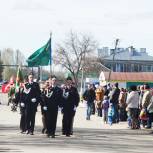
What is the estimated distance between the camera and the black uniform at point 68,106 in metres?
20.3

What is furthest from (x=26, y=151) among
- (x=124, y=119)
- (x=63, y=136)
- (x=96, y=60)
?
(x=96, y=60)

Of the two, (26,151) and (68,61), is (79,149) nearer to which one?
(26,151)

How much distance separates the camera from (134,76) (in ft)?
256

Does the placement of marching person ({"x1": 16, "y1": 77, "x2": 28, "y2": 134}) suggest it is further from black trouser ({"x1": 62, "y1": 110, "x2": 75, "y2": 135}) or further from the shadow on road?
black trouser ({"x1": 62, "y1": 110, "x2": 75, "y2": 135})

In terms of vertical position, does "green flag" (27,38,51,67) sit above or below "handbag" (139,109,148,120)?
above

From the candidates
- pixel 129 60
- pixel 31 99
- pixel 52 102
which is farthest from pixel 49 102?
pixel 129 60

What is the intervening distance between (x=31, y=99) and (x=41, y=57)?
886 cm

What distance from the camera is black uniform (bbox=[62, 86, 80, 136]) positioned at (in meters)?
20.3

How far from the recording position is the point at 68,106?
20.3 m

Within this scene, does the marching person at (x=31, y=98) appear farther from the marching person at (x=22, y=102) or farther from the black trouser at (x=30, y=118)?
the marching person at (x=22, y=102)

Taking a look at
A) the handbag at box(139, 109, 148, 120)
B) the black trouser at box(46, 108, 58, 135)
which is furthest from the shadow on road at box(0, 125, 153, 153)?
the handbag at box(139, 109, 148, 120)

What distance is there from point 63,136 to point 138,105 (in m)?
5.12

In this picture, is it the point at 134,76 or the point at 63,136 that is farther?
the point at 134,76

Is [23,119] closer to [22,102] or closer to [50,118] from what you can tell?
[22,102]
